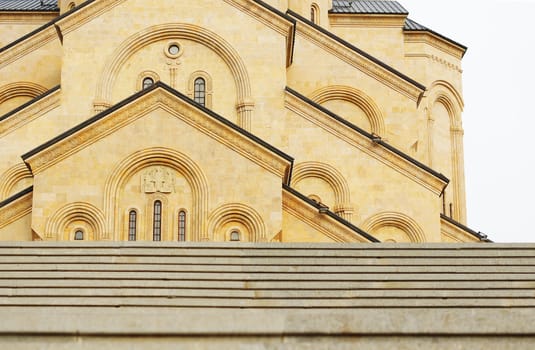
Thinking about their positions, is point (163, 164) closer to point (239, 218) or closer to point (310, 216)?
point (239, 218)

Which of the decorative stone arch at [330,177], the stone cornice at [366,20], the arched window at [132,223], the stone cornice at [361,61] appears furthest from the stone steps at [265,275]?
the stone cornice at [366,20]

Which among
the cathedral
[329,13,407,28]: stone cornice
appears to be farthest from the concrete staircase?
[329,13,407,28]: stone cornice

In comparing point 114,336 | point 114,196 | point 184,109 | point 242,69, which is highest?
point 242,69

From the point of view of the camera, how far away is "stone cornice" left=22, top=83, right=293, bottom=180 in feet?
94.9

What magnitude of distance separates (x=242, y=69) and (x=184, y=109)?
14.8 ft

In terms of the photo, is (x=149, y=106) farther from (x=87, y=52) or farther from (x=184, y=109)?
(x=87, y=52)

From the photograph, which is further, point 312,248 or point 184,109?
point 184,109

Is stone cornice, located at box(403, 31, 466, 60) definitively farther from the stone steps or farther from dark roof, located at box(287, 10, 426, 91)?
the stone steps

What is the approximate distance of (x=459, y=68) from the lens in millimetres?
45062

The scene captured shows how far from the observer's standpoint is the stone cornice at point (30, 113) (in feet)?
108

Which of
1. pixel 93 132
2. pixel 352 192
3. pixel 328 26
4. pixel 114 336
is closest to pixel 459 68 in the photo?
pixel 328 26

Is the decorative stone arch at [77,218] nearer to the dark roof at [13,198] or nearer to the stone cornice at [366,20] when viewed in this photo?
the dark roof at [13,198]

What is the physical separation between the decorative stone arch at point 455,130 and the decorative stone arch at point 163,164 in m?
15.9

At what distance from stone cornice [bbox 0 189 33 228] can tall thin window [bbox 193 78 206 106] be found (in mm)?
5601
